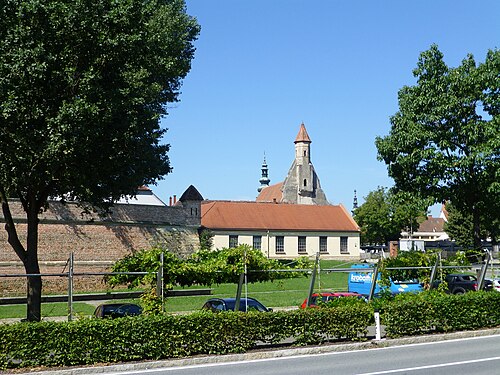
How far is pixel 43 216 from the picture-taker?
4397 centimetres

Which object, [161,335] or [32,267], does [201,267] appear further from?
[32,267]

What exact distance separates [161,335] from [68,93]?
797 centimetres

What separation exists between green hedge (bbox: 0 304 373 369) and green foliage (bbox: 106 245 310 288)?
2.04 m

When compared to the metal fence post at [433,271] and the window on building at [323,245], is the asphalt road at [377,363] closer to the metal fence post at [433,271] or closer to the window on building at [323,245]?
the metal fence post at [433,271]

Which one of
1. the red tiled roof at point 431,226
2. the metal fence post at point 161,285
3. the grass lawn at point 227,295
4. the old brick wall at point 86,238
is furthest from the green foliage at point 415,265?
the red tiled roof at point 431,226

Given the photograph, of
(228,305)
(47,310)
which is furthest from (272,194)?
(228,305)

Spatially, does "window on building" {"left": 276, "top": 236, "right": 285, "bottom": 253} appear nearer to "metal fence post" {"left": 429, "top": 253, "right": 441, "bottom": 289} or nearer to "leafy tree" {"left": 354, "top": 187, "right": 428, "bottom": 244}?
"leafy tree" {"left": 354, "top": 187, "right": 428, "bottom": 244}

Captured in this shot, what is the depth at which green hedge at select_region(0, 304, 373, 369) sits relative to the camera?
13812 mm

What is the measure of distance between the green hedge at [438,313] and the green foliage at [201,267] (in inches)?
133

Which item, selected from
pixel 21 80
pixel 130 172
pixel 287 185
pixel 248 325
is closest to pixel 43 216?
pixel 130 172

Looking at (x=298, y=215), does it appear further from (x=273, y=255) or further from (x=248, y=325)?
(x=248, y=325)

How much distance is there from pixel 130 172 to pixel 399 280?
1118 centimetres

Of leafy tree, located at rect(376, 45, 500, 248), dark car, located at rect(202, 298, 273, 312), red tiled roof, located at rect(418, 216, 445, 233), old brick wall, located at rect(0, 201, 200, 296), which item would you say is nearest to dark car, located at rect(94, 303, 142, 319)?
dark car, located at rect(202, 298, 273, 312)

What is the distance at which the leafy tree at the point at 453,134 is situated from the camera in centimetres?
2758
